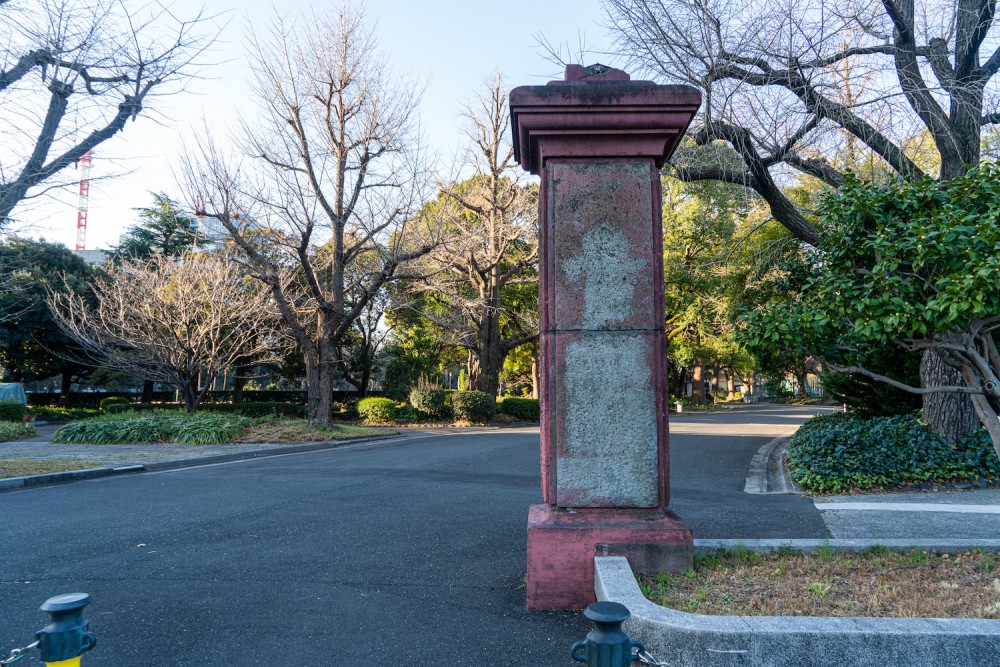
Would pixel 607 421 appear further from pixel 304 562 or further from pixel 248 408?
pixel 248 408

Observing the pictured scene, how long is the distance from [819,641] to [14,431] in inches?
847

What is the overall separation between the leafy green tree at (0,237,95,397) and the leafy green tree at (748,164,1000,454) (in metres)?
28.7

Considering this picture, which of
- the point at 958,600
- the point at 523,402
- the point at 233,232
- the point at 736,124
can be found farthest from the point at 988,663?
the point at 523,402

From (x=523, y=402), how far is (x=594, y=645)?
85.8 ft

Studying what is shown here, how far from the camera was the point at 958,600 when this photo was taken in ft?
11.8

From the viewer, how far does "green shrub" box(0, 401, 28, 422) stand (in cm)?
2184

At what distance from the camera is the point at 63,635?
6.90ft

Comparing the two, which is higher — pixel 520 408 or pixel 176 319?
pixel 176 319

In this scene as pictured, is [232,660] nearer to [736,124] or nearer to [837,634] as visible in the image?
[837,634]

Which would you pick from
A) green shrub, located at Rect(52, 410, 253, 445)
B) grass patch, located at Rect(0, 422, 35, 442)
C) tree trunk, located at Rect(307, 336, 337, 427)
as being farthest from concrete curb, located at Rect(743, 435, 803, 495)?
grass patch, located at Rect(0, 422, 35, 442)

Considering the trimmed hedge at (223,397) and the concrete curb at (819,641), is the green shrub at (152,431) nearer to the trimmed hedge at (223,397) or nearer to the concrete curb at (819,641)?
the concrete curb at (819,641)

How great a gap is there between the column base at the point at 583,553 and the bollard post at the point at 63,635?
2566mm

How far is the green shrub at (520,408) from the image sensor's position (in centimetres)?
2778

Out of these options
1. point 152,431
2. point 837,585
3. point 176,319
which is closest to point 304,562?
point 837,585
